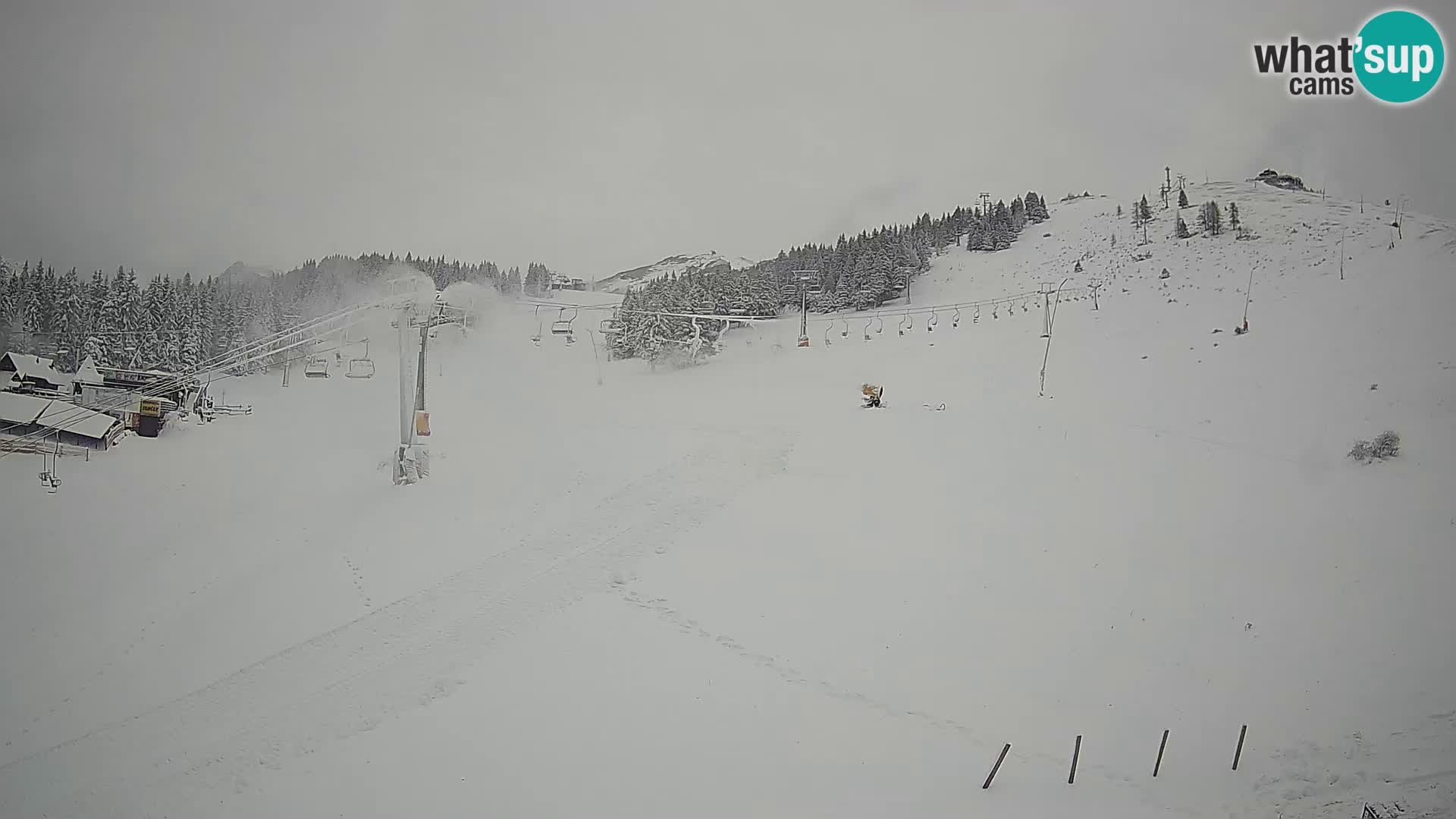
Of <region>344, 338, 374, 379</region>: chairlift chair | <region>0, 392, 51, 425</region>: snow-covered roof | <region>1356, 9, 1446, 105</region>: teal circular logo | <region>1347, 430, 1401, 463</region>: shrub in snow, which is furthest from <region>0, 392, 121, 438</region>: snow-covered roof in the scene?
<region>1347, 430, 1401, 463</region>: shrub in snow

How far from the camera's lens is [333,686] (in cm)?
1023

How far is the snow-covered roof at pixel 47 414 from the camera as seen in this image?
12.4 metres

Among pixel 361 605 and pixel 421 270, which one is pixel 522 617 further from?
pixel 421 270

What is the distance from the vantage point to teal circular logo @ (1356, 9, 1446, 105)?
11445mm

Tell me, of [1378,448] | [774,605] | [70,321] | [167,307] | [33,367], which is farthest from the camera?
[167,307]

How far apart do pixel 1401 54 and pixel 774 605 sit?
1416 cm

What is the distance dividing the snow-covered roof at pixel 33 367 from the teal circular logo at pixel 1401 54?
24261 millimetres

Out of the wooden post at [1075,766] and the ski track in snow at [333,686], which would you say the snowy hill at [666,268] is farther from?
the wooden post at [1075,766]

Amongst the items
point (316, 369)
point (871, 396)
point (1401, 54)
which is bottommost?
point (871, 396)

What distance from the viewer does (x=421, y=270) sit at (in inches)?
823

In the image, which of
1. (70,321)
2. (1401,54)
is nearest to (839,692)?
(1401,54)

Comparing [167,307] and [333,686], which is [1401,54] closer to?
[333,686]

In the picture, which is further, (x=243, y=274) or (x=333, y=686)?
(x=243, y=274)

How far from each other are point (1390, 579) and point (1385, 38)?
29.7ft
